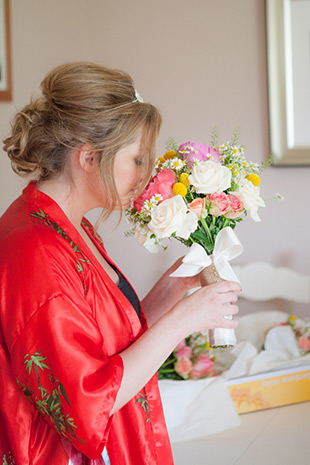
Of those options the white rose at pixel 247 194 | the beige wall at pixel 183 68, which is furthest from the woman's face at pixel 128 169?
the beige wall at pixel 183 68

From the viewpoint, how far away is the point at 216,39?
2.09 meters

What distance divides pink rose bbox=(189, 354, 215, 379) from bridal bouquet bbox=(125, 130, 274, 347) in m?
0.61

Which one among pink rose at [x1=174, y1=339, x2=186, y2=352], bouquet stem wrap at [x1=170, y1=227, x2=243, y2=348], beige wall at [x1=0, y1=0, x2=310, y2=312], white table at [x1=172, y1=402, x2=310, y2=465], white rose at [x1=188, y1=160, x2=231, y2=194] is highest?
beige wall at [x1=0, y1=0, x2=310, y2=312]

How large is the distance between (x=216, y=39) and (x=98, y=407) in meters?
1.61

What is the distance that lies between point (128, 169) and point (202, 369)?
2.85 feet

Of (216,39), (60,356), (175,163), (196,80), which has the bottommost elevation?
(60,356)

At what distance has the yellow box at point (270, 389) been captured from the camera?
173 cm

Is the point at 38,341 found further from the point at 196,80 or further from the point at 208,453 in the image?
the point at 196,80

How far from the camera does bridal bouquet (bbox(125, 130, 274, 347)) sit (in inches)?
45.6

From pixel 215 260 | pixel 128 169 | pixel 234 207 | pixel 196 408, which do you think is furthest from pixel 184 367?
pixel 128 169

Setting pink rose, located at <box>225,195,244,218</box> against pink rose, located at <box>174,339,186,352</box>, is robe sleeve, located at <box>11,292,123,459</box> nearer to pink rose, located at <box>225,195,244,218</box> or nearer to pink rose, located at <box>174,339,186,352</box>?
pink rose, located at <box>225,195,244,218</box>

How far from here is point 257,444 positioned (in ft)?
5.10

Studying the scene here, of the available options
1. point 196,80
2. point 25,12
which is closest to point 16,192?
point 25,12

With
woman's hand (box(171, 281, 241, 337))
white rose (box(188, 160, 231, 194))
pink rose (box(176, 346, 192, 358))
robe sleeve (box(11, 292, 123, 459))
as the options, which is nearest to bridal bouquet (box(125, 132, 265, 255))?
white rose (box(188, 160, 231, 194))
